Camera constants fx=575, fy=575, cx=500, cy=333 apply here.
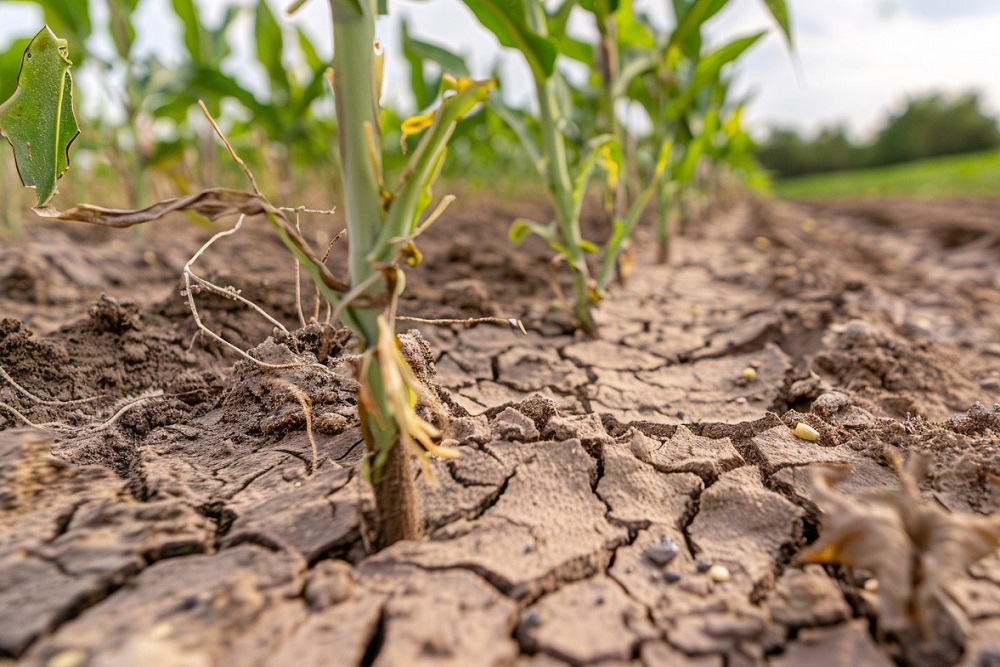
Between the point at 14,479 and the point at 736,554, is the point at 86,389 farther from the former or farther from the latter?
the point at 736,554

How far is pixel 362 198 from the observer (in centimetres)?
75

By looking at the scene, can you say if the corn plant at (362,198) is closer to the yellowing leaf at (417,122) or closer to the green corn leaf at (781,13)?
the yellowing leaf at (417,122)

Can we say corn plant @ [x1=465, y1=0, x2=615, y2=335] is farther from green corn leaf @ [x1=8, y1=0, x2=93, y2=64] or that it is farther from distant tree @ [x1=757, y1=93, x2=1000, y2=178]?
distant tree @ [x1=757, y1=93, x2=1000, y2=178]

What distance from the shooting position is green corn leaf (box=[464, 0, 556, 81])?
1317 millimetres

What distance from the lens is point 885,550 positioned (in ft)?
2.10

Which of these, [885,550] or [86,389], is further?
[86,389]

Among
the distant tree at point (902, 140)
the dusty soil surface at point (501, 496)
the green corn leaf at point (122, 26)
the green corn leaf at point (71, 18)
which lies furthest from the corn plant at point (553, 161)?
the distant tree at point (902, 140)

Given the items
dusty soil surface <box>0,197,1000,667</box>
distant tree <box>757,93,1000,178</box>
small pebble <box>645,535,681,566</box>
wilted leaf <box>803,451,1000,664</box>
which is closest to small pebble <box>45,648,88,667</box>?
dusty soil surface <box>0,197,1000,667</box>

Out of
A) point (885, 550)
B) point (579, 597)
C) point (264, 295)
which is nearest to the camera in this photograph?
point (885, 550)

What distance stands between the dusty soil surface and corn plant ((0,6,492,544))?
0.55 feet

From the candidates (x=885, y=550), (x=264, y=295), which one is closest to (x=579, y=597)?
(x=885, y=550)

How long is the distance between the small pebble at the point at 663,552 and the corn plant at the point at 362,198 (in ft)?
A: 1.16

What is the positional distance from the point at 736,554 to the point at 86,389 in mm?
1281

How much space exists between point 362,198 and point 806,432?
947mm
